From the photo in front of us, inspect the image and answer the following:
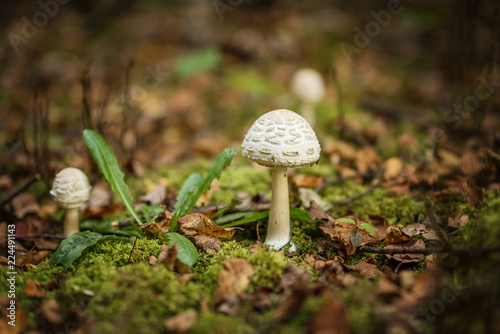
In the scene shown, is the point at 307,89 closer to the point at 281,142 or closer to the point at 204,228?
the point at 281,142

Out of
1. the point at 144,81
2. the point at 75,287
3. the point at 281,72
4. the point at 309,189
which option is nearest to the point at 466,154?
the point at 309,189

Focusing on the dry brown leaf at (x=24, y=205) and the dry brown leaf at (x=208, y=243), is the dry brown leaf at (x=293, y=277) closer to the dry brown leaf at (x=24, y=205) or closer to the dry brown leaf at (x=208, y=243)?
the dry brown leaf at (x=208, y=243)

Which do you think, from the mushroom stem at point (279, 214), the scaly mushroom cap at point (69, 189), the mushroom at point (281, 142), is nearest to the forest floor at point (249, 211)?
the mushroom stem at point (279, 214)

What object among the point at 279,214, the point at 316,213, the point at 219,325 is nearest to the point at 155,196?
the point at 279,214

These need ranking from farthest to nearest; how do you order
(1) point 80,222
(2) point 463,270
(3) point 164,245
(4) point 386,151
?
1. (4) point 386,151
2. (1) point 80,222
3. (3) point 164,245
4. (2) point 463,270

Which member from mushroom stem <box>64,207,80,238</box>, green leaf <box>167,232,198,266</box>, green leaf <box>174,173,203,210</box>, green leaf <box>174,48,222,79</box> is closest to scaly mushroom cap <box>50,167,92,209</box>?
mushroom stem <box>64,207,80,238</box>

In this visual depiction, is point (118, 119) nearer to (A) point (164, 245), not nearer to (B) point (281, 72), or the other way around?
(B) point (281, 72)

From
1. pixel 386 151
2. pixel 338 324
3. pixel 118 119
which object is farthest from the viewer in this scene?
A: pixel 118 119
